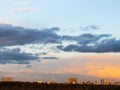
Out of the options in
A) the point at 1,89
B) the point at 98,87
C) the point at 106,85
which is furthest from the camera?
the point at 106,85

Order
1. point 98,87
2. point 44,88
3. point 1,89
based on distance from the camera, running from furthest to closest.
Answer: point 98,87
point 44,88
point 1,89

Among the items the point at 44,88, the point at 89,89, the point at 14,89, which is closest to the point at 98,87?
the point at 89,89

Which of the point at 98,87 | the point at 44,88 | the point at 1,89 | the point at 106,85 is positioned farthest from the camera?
the point at 106,85

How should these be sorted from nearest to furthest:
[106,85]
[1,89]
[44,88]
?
[1,89] → [44,88] → [106,85]

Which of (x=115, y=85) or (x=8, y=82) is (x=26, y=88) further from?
(x=115, y=85)

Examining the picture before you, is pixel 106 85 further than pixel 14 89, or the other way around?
→ pixel 106 85

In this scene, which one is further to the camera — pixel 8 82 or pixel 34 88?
pixel 8 82

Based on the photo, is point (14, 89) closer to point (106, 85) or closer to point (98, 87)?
point (98, 87)

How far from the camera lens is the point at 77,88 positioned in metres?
93.7

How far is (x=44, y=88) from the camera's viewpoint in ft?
303

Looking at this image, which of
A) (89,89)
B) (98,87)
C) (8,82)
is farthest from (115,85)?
(8,82)

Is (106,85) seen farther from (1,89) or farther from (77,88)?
(1,89)

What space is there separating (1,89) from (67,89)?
40.5 feet

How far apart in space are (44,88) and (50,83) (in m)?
13.0
